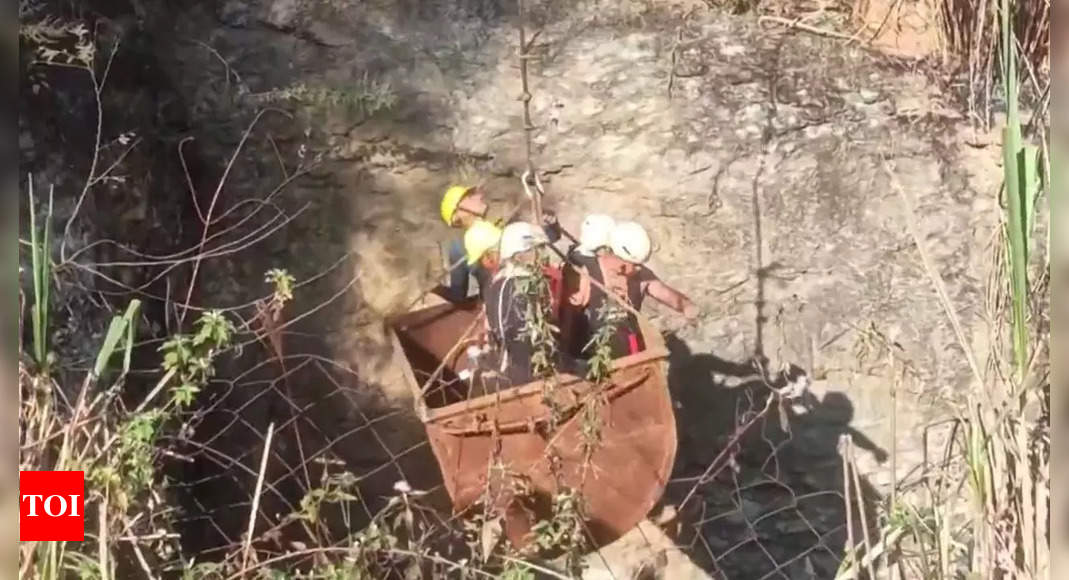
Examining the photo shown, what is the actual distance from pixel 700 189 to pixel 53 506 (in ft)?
2.54

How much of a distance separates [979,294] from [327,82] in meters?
0.78

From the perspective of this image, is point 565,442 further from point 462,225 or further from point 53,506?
point 53,506

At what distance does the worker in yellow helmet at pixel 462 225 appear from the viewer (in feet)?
4.60

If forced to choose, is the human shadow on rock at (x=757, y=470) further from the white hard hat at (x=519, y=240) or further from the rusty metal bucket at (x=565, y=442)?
the white hard hat at (x=519, y=240)

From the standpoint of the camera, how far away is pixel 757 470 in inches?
56.9

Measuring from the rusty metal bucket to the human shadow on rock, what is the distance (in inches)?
3.5

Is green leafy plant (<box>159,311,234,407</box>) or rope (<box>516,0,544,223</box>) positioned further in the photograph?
rope (<box>516,0,544,223</box>)

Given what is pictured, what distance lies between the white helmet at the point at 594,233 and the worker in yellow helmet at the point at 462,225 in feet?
0.11

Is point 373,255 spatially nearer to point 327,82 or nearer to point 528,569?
point 327,82

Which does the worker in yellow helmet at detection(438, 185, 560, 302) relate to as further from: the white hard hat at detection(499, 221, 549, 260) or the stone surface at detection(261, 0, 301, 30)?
the stone surface at detection(261, 0, 301, 30)

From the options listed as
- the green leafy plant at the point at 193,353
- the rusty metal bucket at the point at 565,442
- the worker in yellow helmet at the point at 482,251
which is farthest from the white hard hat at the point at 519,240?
the green leafy plant at the point at 193,353

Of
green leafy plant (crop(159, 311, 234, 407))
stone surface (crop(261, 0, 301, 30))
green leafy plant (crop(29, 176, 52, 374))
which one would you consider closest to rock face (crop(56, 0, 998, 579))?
stone surface (crop(261, 0, 301, 30))

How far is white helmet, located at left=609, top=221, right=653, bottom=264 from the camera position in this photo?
1.39m

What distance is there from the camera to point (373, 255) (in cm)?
144
